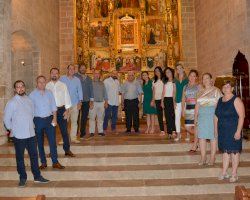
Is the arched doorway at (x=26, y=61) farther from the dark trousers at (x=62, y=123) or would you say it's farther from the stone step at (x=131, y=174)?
the stone step at (x=131, y=174)

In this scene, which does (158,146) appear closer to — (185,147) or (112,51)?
(185,147)

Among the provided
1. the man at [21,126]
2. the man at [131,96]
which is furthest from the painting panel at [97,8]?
the man at [21,126]

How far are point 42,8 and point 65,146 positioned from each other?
6.71 m

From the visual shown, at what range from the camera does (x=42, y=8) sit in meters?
11.4

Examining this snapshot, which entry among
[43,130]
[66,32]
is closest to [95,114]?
[43,130]

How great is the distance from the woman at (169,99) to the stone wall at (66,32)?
7.34 meters

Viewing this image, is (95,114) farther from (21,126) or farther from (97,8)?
(97,8)

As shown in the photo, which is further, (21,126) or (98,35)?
(98,35)

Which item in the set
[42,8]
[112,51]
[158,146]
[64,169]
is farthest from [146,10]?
[64,169]

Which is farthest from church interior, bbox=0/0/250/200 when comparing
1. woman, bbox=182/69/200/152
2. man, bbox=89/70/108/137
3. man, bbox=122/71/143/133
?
man, bbox=122/71/143/133

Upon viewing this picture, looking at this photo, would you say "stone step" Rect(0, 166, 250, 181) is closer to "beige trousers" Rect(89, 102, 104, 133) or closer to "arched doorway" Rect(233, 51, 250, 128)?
"beige trousers" Rect(89, 102, 104, 133)

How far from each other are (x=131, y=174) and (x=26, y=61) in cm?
650

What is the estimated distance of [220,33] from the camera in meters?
10.7

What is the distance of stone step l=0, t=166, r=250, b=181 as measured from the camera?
5.66 m
